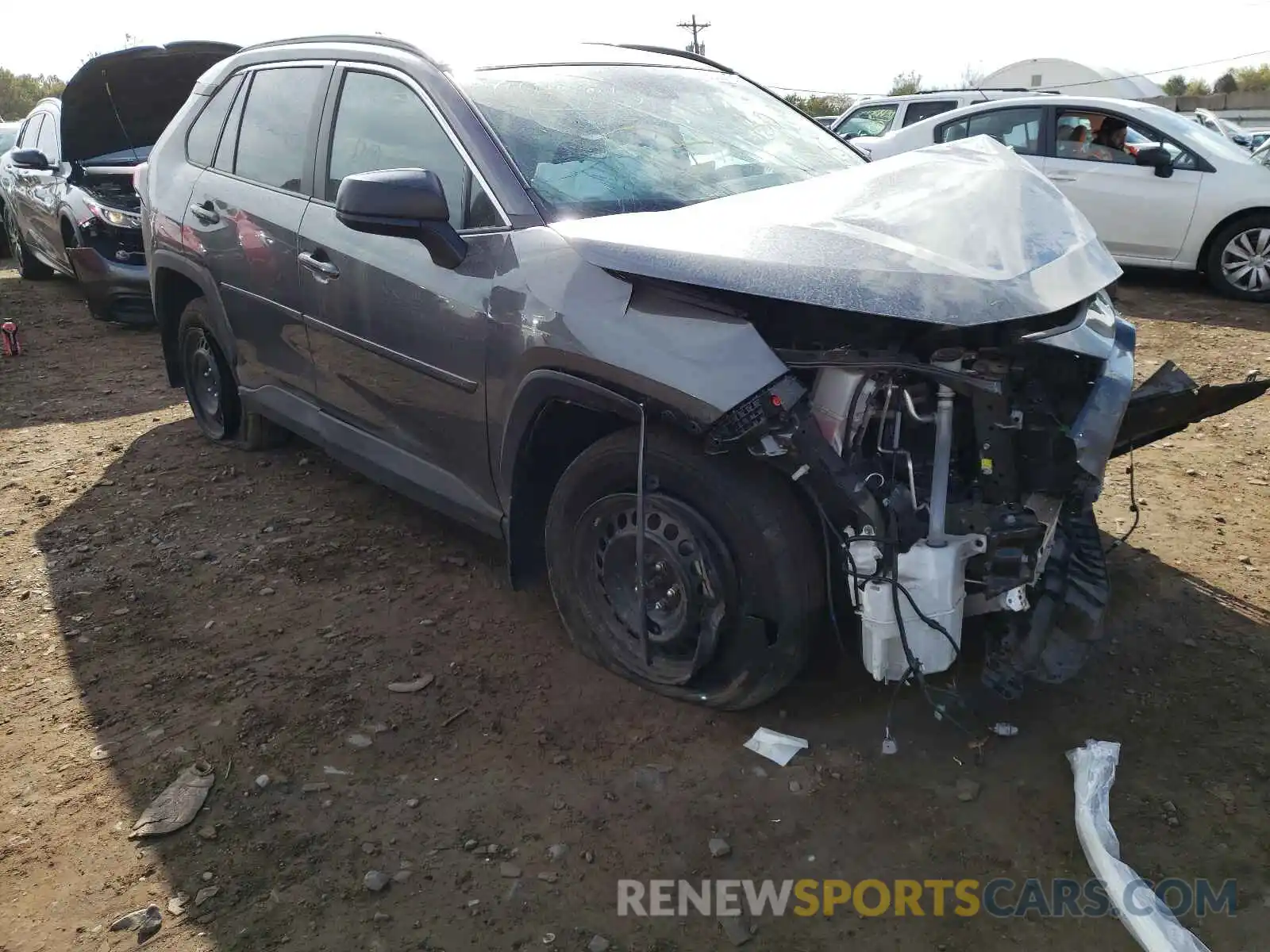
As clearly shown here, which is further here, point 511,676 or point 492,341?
point 511,676

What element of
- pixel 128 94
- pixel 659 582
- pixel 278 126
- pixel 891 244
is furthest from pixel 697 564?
pixel 128 94

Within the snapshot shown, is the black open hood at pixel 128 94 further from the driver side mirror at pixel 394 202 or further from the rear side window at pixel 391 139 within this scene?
the driver side mirror at pixel 394 202

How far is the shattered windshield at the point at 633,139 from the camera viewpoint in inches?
124

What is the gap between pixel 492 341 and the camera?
3068 millimetres

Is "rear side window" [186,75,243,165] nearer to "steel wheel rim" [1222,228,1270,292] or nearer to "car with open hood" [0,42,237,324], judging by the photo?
"car with open hood" [0,42,237,324]

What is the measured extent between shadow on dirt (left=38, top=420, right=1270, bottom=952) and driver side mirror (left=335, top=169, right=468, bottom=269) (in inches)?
55.3

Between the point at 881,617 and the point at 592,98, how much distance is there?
2.06 m

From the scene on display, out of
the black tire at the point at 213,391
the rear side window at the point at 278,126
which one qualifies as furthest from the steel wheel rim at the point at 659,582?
the black tire at the point at 213,391

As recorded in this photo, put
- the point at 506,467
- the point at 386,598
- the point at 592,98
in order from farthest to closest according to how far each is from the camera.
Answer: the point at 386,598, the point at 592,98, the point at 506,467

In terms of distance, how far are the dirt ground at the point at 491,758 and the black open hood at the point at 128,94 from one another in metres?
5.18

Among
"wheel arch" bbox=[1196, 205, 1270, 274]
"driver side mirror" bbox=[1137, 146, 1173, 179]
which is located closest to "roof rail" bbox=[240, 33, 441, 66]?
"driver side mirror" bbox=[1137, 146, 1173, 179]

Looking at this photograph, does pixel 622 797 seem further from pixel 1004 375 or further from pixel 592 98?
pixel 592 98

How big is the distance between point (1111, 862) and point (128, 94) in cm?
906

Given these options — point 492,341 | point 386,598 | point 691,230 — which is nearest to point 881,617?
point 691,230
